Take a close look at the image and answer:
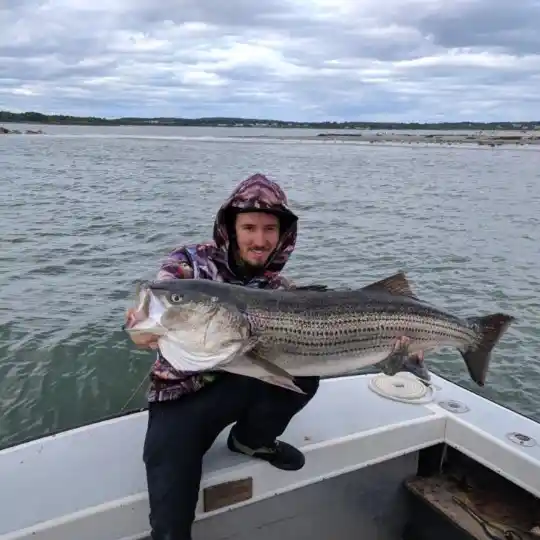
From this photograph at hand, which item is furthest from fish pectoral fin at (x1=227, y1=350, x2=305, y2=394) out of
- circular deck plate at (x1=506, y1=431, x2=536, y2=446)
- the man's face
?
circular deck plate at (x1=506, y1=431, x2=536, y2=446)

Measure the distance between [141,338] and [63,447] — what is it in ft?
3.43

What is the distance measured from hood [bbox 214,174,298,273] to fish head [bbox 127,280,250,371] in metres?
0.81

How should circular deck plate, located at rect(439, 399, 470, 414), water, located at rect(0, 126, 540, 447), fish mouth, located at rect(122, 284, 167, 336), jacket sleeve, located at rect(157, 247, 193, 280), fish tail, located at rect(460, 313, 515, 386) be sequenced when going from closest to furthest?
fish mouth, located at rect(122, 284, 167, 336)
jacket sleeve, located at rect(157, 247, 193, 280)
fish tail, located at rect(460, 313, 515, 386)
circular deck plate, located at rect(439, 399, 470, 414)
water, located at rect(0, 126, 540, 447)

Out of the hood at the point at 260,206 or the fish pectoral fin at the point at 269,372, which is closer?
the fish pectoral fin at the point at 269,372

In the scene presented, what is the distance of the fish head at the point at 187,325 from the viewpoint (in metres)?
3.12

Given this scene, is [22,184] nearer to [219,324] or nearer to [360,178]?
[360,178]

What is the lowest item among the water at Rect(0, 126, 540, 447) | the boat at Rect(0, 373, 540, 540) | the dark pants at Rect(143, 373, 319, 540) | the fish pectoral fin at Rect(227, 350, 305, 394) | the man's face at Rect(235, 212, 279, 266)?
the water at Rect(0, 126, 540, 447)

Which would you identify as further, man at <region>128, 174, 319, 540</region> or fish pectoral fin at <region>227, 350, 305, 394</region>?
man at <region>128, 174, 319, 540</region>

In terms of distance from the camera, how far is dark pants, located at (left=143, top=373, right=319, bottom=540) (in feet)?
10.6

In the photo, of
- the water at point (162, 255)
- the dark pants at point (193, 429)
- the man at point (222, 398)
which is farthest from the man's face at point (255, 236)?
the water at point (162, 255)

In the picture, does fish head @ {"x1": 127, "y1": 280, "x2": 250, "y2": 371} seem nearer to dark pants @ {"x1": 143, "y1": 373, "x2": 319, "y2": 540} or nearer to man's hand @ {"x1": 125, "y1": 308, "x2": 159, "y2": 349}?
man's hand @ {"x1": 125, "y1": 308, "x2": 159, "y2": 349}

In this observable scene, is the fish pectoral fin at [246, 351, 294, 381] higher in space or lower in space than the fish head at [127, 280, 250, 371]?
lower

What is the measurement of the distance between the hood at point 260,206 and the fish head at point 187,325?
81 centimetres

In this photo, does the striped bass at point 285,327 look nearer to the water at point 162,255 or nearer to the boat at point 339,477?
the boat at point 339,477
